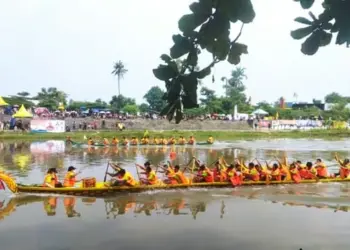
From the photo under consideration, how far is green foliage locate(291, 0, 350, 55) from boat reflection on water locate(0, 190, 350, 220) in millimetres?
8878

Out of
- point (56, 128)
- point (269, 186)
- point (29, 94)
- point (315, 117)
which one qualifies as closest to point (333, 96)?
point (315, 117)

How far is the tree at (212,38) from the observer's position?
340 centimetres

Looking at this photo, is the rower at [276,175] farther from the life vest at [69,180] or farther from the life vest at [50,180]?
the life vest at [50,180]

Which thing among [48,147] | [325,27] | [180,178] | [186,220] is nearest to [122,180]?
[180,178]

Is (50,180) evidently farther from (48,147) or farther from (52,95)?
(52,95)

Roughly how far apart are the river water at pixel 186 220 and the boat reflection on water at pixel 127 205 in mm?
26

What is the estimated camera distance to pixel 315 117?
69438mm

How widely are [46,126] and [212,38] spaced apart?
41.9 m

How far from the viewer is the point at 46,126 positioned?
43688mm

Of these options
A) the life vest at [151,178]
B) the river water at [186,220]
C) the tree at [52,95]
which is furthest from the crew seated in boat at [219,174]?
the tree at [52,95]

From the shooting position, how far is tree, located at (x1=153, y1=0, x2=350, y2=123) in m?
3.40

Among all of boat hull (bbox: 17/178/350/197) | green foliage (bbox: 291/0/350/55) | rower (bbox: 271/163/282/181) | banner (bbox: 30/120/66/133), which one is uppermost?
banner (bbox: 30/120/66/133)

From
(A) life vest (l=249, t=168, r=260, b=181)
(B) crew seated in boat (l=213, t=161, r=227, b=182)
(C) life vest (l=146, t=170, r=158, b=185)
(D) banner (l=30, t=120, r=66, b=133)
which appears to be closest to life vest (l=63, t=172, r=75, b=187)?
(C) life vest (l=146, t=170, r=158, b=185)

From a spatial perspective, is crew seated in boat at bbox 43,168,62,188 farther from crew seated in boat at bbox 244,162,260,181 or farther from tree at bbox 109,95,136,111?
tree at bbox 109,95,136,111
